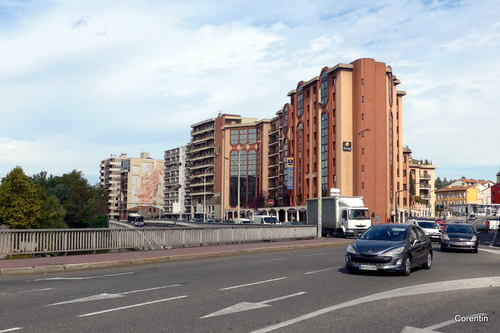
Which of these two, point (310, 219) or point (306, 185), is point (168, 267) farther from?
point (306, 185)

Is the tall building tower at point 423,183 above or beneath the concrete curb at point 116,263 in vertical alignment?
above

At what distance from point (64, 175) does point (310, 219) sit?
9127 centimetres

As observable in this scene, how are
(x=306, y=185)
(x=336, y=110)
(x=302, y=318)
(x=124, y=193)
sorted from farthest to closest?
1. (x=124, y=193)
2. (x=306, y=185)
3. (x=336, y=110)
4. (x=302, y=318)

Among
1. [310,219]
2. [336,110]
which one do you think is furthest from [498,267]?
[336,110]

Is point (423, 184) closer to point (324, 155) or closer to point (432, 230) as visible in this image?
point (324, 155)

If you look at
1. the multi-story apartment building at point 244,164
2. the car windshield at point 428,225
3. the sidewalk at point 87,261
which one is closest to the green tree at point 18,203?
the sidewalk at point 87,261

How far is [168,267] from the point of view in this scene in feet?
57.6

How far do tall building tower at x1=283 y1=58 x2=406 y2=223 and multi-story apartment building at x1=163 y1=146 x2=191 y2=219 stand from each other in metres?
74.2

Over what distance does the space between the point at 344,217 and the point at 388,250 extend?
89.9ft

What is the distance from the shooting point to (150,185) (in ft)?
616

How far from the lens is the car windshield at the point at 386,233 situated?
584 inches

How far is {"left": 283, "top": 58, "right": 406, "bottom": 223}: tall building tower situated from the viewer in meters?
86.9

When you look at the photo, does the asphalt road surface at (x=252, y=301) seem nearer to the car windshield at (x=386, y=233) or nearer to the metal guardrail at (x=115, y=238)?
the car windshield at (x=386, y=233)

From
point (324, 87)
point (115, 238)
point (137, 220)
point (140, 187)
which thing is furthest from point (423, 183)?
point (115, 238)
